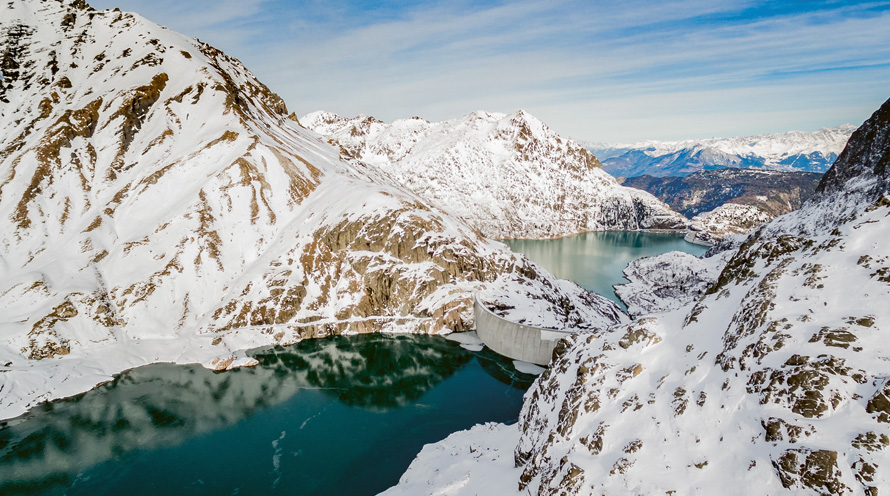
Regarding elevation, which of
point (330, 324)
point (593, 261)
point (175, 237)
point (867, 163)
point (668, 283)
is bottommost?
point (593, 261)

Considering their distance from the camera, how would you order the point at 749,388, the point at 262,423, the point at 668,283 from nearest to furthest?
the point at 749,388 < the point at 262,423 < the point at 668,283

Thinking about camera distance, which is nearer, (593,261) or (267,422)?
(267,422)

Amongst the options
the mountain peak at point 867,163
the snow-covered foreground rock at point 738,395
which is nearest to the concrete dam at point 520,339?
the snow-covered foreground rock at point 738,395

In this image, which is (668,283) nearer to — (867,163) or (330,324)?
(867,163)

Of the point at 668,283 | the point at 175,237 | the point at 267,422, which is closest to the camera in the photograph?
the point at 267,422

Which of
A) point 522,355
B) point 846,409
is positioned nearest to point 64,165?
point 522,355

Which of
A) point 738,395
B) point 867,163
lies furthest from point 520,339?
point 867,163

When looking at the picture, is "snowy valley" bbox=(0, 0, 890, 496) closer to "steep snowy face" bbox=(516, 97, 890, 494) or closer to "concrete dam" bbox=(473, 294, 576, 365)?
"steep snowy face" bbox=(516, 97, 890, 494)
